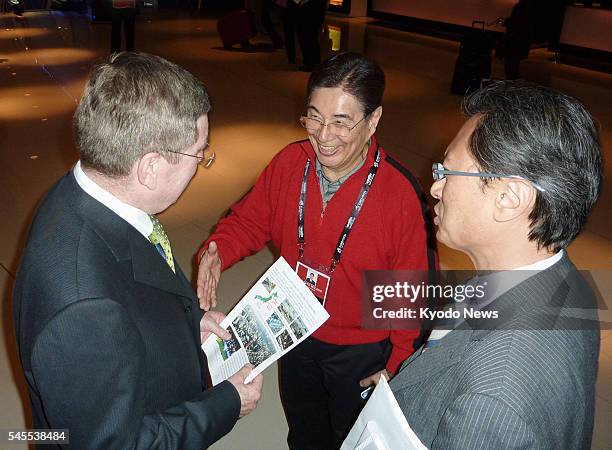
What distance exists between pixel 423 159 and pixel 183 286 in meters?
4.97

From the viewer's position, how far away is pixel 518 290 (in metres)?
1.13

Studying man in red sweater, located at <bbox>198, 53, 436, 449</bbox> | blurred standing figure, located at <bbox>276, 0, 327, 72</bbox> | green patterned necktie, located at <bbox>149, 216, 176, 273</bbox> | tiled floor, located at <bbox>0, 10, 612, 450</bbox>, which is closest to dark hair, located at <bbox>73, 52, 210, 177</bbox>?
green patterned necktie, located at <bbox>149, 216, 176, 273</bbox>

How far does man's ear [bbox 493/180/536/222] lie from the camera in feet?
3.87

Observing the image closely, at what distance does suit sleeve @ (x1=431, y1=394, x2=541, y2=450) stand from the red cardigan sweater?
1.03 meters

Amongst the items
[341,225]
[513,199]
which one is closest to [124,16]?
[341,225]

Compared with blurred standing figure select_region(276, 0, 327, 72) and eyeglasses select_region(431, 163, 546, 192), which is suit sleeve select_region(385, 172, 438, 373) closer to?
eyeglasses select_region(431, 163, 546, 192)

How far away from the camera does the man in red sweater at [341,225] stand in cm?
198

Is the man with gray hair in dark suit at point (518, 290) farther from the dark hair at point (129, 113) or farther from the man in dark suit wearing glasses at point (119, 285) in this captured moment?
the dark hair at point (129, 113)

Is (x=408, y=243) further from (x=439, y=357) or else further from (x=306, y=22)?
(x=306, y=22)

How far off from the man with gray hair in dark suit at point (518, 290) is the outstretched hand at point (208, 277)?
0.97 meters

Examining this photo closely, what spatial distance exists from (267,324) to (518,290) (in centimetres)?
94

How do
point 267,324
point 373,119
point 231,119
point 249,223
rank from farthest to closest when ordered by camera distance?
point 231,119
point 249,223
point 373,119
point 267,324

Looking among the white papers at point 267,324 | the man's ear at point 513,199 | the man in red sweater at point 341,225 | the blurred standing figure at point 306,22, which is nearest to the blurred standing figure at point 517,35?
the blurred standing figure at point 306,22

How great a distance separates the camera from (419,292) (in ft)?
7.22
